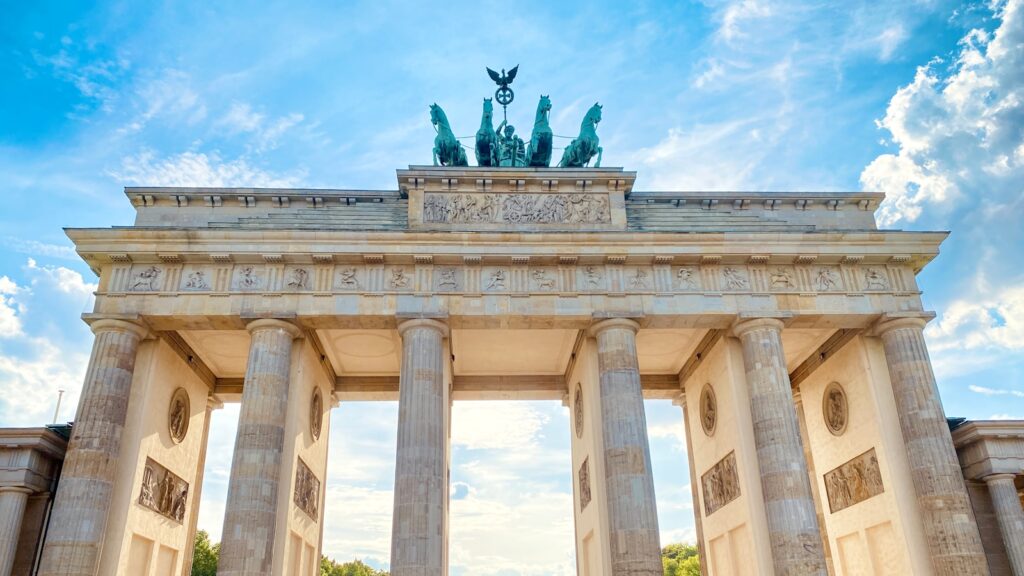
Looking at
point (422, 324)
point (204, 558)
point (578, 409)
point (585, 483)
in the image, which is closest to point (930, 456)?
point (585, 483)

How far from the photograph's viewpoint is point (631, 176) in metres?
22.1

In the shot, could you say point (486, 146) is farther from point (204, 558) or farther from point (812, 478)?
point (204, 558)

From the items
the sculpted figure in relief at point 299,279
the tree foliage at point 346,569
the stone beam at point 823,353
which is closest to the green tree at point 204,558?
the tree foliage at point 346,569

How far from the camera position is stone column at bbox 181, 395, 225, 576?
23.1m

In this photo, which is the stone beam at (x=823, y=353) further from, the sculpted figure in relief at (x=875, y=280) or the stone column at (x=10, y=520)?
the stone column at (x=10, y=520)

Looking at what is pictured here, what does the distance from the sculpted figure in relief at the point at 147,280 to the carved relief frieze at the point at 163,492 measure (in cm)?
485

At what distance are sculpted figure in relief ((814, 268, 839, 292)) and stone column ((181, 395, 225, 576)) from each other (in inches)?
822

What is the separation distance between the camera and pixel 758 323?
20.4 metres

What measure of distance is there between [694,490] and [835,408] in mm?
5744

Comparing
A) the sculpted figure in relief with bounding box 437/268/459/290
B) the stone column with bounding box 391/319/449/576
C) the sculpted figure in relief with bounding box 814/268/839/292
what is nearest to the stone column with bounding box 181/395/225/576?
the stone column with bounding box 391/319/449/576

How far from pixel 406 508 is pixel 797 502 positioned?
10.1 meters

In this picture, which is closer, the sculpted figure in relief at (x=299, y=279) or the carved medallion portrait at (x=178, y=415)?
the sculpted figure in relief at (x=299, y=279)

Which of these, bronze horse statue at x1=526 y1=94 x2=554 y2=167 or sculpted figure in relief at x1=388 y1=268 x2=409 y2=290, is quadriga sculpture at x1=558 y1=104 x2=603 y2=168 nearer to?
bronze horse statue at x1=526 y1=94 x2=554 y2=167

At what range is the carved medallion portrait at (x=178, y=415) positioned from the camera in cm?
2178
